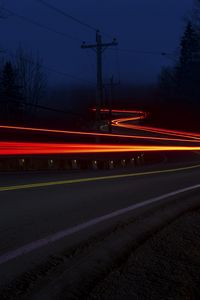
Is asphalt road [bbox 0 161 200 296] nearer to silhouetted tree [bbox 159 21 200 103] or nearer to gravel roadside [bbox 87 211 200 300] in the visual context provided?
gravel roadside [bbox 87 211 200 300]

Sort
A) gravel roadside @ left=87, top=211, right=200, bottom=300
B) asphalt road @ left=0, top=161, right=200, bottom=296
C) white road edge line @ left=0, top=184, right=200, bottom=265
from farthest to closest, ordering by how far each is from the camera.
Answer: asphalt road @ left=0, top=161, right=200, bottom=296, white road edge line @ left=0, top=184, right=200, bottom=265, gravel roadside @ left=87, top=211, right=200, bottom=300

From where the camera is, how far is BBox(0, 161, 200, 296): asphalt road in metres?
7.22

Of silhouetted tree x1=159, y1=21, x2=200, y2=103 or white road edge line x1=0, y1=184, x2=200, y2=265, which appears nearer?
white road edge line x1=0, y1=184, x2=200, y2=265

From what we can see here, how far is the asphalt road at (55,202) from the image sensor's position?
7.22 metres

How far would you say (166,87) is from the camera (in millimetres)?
99875

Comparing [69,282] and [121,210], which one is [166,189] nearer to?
[121,210]

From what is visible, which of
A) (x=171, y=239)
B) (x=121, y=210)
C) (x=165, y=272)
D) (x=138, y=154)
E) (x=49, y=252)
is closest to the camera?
(x=165, y=272)

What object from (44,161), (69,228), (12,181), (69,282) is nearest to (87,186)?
(12,181)

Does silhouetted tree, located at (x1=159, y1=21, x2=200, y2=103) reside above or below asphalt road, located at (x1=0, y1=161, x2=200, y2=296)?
above

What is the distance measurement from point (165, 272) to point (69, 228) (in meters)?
2.56

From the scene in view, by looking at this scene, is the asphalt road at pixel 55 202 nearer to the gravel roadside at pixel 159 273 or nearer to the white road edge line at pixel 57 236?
the white road edge line at pixel 57 236

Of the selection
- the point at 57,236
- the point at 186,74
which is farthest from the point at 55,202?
the point at 186,74

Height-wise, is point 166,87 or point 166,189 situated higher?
point 166,87

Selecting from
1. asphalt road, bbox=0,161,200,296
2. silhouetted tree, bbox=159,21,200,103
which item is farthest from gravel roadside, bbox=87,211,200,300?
silhouetted tree, bbox=159,21,200,103
